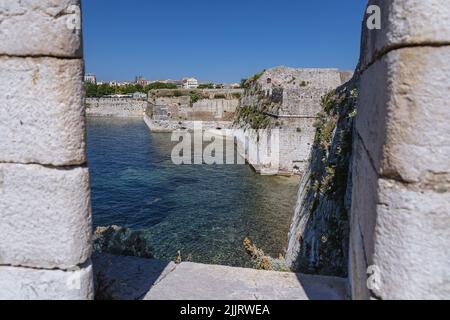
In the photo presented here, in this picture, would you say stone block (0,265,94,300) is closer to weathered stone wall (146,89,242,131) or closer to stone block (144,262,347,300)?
stone block (144,262,347,300)

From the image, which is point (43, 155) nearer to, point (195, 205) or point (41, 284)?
point (41, 284)

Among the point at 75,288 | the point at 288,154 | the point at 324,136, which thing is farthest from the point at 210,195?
the point at 75,288

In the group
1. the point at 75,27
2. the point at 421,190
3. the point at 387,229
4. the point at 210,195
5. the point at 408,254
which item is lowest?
the point at 210,195

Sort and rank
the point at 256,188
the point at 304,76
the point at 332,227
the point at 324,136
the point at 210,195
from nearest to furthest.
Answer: the point at 332,227, the point at 324,136, the point at 210,195, the point at 256,188, the point at 304,76

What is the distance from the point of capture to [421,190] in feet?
5.09

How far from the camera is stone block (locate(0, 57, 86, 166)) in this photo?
1.87 m

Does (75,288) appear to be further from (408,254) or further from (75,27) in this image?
(408,254)

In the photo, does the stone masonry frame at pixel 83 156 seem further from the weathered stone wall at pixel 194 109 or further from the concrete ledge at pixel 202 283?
the weathered stone wall at pixel 194 109

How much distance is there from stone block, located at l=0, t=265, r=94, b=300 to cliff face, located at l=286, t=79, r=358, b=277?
8.58 feet

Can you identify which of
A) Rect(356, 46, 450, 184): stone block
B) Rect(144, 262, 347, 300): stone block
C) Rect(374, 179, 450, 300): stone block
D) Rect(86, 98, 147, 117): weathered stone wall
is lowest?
Rect(144, 262, 347, 300): stone block

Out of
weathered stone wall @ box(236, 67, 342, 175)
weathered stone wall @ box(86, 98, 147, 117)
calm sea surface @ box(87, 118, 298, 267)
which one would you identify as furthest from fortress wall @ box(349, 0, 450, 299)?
weathered stone wall @ box(86, 98, 147, 117)

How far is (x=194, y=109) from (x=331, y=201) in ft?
138

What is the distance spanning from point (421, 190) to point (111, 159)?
2609 centimetres

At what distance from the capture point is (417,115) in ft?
4.94
